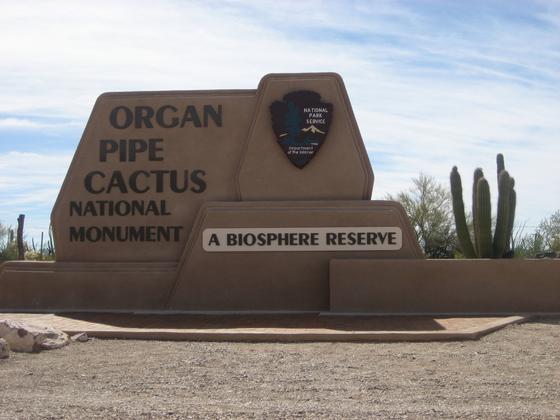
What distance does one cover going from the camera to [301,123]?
18297 millimetres

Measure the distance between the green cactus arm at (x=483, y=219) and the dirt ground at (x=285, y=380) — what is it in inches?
208

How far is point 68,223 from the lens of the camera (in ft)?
62.4

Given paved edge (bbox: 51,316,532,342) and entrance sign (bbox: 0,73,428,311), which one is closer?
paved edge (bbox: 51,316,532,342)

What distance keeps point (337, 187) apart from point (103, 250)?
5639mm

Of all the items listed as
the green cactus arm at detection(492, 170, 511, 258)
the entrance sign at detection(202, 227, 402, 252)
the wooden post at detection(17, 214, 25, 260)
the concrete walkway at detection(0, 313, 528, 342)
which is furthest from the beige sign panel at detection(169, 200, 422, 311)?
the wooden post at detection(17, 214, 25, 260)

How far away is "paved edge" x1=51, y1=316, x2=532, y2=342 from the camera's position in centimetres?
1327

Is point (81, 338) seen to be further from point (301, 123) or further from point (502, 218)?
point (502, 218)

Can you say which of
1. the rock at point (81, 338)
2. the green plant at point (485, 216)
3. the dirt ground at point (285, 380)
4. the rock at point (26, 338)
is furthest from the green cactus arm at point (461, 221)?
the rock at point (26, 338)

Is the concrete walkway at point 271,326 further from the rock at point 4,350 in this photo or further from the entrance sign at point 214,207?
the rock at point 4,350

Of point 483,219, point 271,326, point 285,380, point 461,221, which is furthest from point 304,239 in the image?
point 285,380

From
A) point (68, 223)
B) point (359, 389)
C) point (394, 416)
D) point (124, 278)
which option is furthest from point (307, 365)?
point (68, 223)

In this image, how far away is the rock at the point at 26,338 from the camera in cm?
1208

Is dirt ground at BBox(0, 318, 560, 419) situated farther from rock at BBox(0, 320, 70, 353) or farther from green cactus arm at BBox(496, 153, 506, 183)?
green cactus arm at BBox(496, 153, 506, 183)

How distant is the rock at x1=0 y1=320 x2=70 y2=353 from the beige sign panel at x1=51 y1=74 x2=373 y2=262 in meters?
6.35
